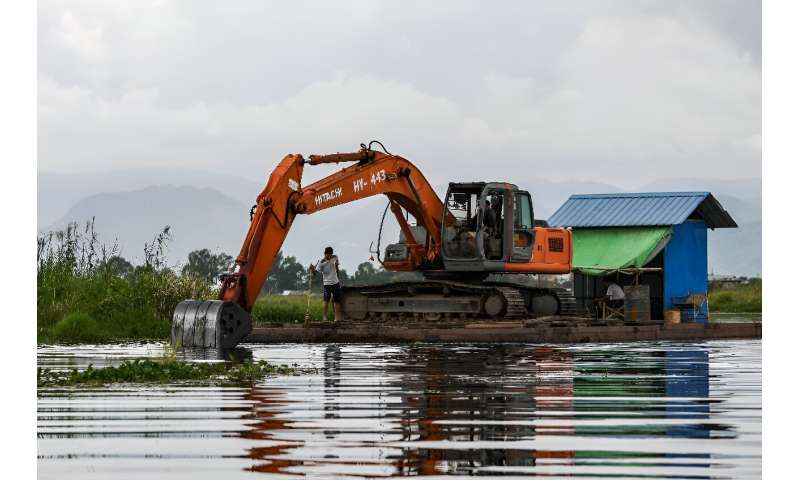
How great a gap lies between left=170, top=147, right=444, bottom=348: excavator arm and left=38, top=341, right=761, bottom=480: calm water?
18.5 feet

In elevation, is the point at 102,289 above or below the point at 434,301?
above

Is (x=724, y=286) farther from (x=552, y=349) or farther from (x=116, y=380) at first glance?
(x=116, y=380)

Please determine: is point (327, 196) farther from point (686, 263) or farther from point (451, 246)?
point (686, 263)

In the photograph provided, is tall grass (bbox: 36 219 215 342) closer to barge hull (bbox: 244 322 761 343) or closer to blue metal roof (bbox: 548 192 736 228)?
barge hull (bbox: 244 322 761 343)

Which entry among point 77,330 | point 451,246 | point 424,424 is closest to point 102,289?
point 77,330

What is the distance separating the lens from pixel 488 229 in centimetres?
3027

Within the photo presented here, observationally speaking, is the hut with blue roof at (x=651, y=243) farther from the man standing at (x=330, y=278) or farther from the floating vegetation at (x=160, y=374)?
the floating vegetation at (x=160, y=374)

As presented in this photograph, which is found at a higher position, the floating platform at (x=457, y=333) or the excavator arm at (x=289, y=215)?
the excavator arm at (x=289, y=215)

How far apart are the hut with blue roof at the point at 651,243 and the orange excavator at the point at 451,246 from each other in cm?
326

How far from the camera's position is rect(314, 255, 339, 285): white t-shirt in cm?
2933

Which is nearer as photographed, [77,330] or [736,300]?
[77,330]

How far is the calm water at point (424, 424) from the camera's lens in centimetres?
952

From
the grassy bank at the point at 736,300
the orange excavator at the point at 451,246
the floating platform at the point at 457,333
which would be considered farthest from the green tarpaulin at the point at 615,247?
A: the grassy bank at the point at 736,300

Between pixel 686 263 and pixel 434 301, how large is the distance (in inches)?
348
